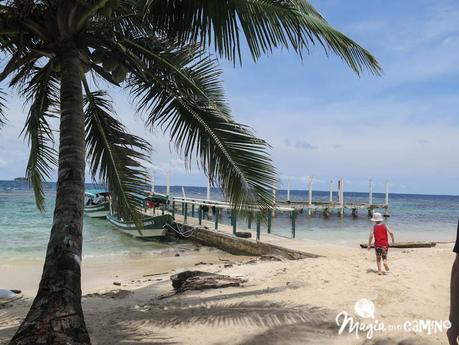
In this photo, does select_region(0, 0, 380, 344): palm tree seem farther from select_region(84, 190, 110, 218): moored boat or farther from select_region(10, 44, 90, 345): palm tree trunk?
select_region(84, 190, 110, 218): moored boat

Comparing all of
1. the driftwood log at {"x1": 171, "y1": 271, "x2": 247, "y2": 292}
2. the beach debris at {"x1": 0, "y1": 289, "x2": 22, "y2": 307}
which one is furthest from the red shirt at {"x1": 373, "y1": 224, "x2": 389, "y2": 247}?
the beach debris at {"x1": 0, "y1": 289, "x2": 22, "y2": 307}

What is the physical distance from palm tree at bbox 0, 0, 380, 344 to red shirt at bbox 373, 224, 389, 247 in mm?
3940

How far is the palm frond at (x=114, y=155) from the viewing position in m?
6.66

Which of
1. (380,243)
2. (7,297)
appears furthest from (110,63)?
(7,297)

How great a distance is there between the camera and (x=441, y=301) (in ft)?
21.2

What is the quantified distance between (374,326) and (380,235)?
3668 millimetres

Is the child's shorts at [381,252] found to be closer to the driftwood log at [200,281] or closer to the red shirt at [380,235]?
the red shirt at [380,235]

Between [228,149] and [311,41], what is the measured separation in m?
1.65

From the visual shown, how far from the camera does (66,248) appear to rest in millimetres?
4000

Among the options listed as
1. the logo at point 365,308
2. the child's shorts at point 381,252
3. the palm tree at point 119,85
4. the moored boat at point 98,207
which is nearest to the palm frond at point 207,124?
the palm tree at point 119,85

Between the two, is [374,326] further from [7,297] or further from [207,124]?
[7,297]

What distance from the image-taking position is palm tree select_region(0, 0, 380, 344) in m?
4.03

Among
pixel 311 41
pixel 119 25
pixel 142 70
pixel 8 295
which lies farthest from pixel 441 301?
pixel 8 295

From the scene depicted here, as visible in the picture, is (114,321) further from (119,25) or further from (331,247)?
(331,247)
